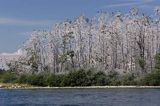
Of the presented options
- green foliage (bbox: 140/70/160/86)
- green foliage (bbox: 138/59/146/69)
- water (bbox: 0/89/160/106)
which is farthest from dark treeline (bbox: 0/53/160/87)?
water (bbox: 0/89/160/106)

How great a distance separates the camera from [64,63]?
177 meters

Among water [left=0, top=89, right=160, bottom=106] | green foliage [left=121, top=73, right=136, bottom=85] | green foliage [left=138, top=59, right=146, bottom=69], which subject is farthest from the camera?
green foliage [left=138, top=59, right=146, bottom=69]

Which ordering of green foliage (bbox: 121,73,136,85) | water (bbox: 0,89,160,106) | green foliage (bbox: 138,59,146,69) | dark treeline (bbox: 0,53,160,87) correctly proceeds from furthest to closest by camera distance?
green foliage (bbox: 138,59,146,69) < green foliage (bbox: 121,73,136,85) < dark treeline (bbox: 0,53,160,87) < water (bbox: 0,89,160,106)

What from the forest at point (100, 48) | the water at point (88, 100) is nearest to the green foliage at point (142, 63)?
the forest at point (100, 48)

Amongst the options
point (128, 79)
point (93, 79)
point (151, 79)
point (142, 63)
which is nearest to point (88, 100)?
point (151, 79)

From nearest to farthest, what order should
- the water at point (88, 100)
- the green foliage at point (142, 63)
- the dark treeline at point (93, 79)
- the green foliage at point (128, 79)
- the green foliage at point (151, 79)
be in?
the water at point (88, 100)
the green foliage at point (151, 79)
the dark treeline at point (93, 79)
the green foliage at point (128, 79)
the green foliage at point (142, 63)

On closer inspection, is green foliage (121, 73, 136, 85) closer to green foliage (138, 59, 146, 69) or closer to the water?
green foliage (138, 59, 146, 69)

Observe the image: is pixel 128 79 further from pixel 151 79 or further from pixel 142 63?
pixel 142 63

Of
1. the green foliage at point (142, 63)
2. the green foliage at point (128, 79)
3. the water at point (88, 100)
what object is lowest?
the green foliage at point (128, 79)

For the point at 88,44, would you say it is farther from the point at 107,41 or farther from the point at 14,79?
the point at 14,79

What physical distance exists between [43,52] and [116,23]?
109ft

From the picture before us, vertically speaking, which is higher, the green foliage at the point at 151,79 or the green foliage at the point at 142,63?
the green foliage at the point at 142,63

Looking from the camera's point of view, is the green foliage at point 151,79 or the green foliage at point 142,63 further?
the green foliage at point 142,63

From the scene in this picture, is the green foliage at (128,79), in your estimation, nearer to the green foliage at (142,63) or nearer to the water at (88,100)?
the green foliage at (142,63)
